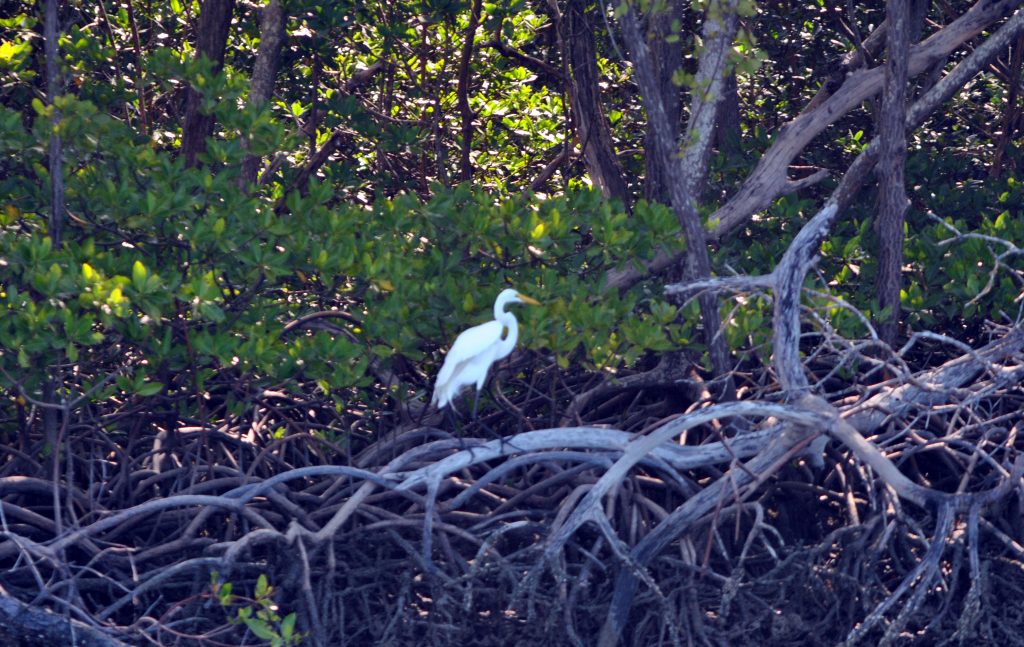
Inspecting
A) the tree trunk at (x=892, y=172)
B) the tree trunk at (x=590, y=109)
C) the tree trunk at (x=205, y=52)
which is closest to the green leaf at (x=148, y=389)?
the tree trunk at (x=205, y=52)

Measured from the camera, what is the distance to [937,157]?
7078mm

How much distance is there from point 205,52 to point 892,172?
303cm

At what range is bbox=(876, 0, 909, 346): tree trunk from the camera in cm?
530

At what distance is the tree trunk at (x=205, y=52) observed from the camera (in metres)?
5.77

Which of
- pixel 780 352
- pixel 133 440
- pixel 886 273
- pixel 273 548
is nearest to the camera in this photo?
pixel 780 352

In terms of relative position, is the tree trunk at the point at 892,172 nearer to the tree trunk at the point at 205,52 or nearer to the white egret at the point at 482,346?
the white egret at the point at 482,346

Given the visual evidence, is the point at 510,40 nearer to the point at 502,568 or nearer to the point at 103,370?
the point at 103,370

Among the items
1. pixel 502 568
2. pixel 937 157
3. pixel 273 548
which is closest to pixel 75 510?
pixel 273 548

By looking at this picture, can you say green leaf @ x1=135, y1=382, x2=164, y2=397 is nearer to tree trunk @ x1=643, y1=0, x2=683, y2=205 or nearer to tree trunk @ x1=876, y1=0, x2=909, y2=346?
tree trunk @ x1=643, y1=0, x2=683, y2=205

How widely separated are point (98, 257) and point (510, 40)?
3.47m

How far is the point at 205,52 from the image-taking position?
229 inches

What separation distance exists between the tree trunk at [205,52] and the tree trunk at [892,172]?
287cm

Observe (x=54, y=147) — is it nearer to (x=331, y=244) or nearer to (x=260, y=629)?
(x=331, y=244)

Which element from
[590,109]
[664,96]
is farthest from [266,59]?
[664,96]
